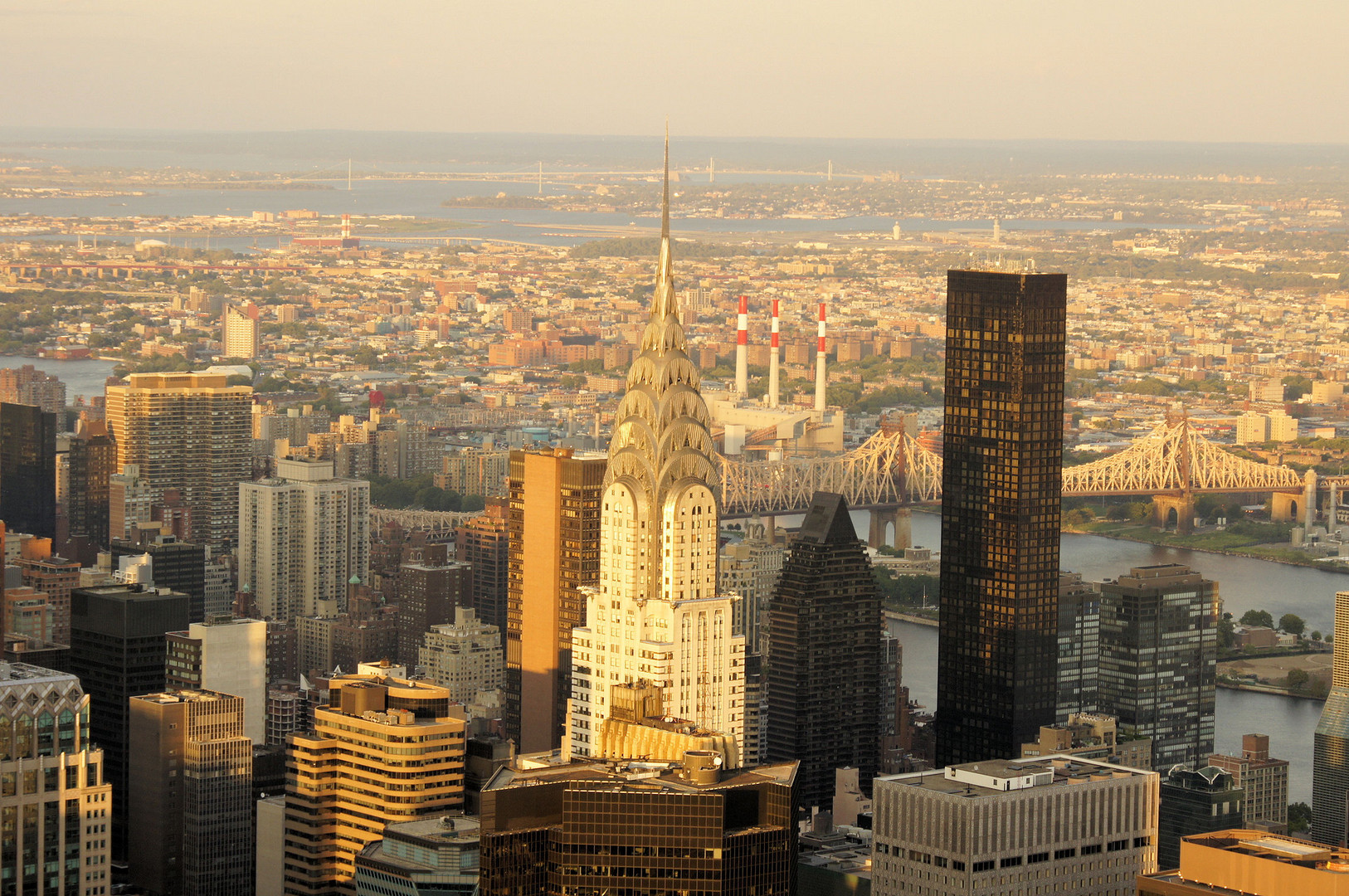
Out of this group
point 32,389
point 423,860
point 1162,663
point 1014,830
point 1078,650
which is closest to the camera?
point 1014,830

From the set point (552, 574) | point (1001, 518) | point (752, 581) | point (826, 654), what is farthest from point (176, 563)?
point (1001, 518)

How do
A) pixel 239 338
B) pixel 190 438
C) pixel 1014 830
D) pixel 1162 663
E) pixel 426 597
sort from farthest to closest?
pixel 239 338, pixel 190 438, pixel 426 597, pixel 1162 663, pixel 1014 830

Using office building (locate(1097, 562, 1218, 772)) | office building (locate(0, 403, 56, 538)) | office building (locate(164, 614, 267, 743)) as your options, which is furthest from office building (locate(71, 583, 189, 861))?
office building (locate(0, 403, 56, 538))

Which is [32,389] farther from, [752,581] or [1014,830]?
[1014,830]

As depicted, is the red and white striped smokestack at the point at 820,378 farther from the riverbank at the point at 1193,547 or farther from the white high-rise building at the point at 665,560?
the white high-rise building at the point at 665,560

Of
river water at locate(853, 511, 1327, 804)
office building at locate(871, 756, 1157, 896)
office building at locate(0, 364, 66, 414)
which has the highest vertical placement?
office building at locate(871, 756, 1157, 896)

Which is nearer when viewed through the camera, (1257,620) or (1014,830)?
(1014,830)

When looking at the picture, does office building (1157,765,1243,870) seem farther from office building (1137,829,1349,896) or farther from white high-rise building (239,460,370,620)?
white high-rise building (239,460,370,620)
